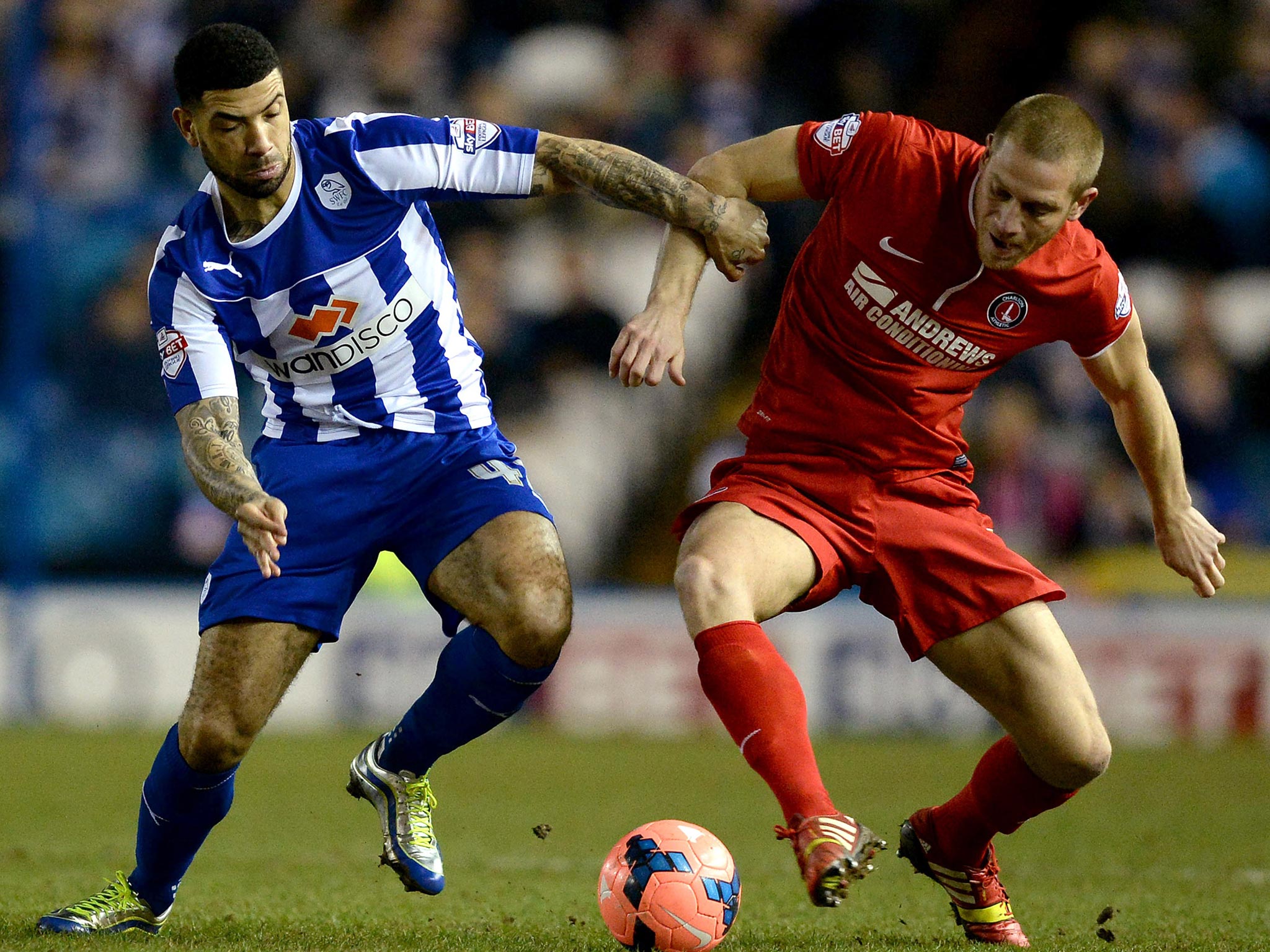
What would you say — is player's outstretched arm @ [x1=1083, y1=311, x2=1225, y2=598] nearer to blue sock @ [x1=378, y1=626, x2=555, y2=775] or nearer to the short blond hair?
the short blond hair

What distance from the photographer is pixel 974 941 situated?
15.6ft

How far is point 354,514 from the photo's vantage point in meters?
4.73

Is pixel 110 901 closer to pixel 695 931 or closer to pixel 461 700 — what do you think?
pixel 461 700

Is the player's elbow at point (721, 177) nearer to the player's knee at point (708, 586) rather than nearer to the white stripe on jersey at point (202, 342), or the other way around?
the player's knee at point (708, 586)

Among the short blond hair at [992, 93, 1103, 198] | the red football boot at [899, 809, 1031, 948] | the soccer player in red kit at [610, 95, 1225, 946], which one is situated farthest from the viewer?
the red football boot at [899, 809, 1031, 948]

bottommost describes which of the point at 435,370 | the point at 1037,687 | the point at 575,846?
the point at 575,846

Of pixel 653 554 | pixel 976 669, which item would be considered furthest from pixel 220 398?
pixel 653 554

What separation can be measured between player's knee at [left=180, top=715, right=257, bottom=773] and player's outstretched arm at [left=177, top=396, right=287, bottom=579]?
1.48 ft

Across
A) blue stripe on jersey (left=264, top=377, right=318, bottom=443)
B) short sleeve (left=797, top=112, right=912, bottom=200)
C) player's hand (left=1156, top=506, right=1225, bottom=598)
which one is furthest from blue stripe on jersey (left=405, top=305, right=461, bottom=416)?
player's hand (left=1156, top=506, right=1225, bottom=598)

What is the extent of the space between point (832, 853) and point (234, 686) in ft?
6.03

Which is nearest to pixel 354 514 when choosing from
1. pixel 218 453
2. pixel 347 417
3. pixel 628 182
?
pixel 347 417

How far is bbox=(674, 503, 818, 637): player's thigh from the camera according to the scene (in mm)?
4176

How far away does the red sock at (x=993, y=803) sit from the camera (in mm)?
4719

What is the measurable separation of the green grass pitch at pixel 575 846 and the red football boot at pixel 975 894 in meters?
0.09
